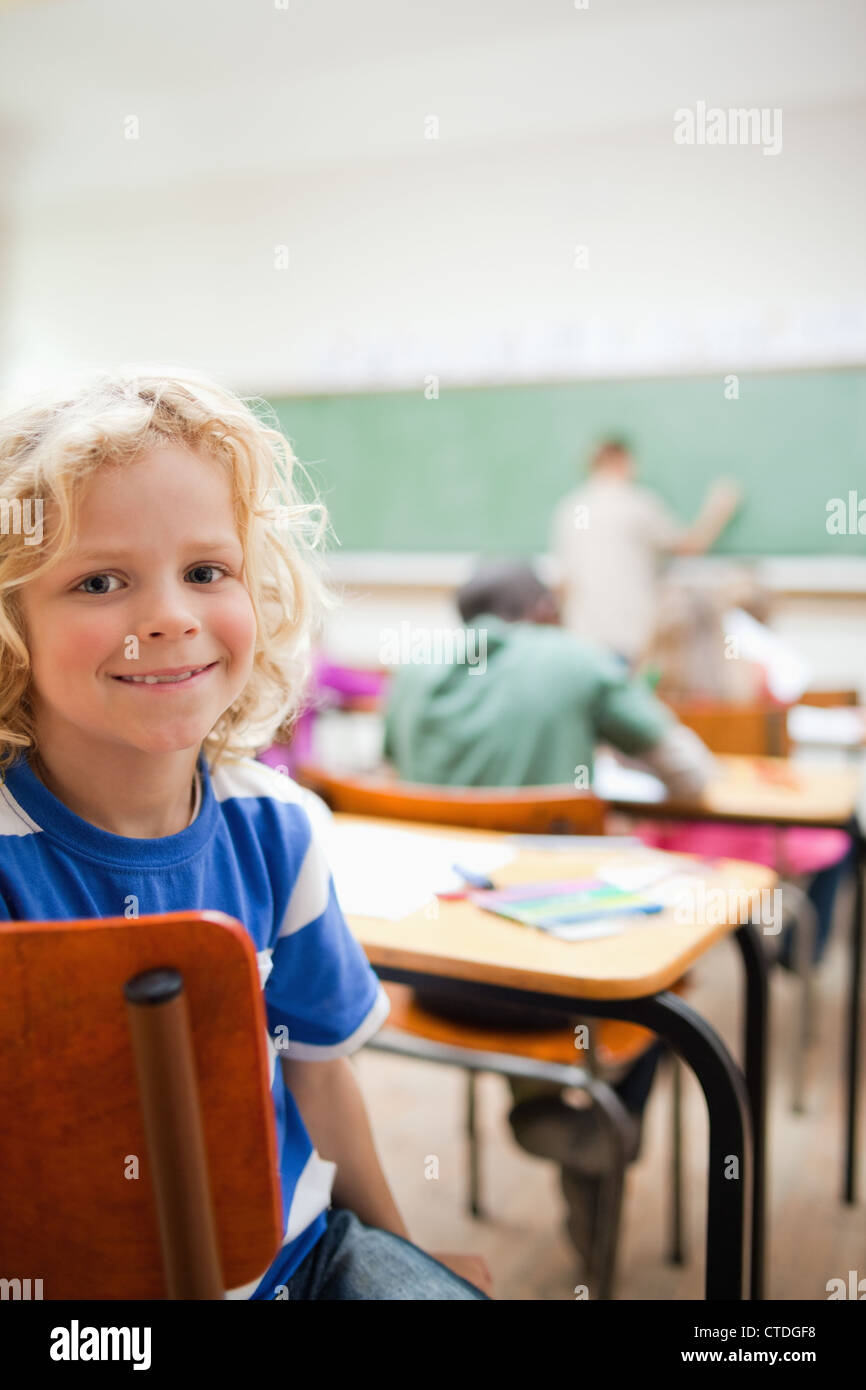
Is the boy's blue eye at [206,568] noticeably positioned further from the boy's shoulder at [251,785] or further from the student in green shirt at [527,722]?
the student in green shirt at [527,722]

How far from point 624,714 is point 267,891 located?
1200mm

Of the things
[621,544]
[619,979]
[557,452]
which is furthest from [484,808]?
[557,452]

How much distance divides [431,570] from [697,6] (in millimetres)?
2591

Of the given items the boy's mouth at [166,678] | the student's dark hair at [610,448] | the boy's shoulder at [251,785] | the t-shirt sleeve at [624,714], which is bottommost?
the t-shirt sleeve at [624,714]

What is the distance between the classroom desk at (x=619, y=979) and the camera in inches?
40.3

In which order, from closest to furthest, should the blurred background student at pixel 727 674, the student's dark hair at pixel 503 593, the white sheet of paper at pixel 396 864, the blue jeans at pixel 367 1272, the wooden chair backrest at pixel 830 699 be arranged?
the blue jeans at pixel 367 1272 → the white sheet of paper at pixel 396 864 → the student's dark hair at pixel 503 593 → the blurred background student at pixel 727 674 → the wooden chair backrest at pixel 830 699

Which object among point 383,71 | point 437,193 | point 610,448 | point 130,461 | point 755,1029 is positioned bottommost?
point 755,1029

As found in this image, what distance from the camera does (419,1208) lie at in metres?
2.03

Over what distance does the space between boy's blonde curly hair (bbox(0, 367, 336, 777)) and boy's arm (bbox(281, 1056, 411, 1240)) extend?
0.98 feet

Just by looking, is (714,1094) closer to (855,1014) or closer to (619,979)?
(619,979)

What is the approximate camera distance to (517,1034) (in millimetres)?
1698

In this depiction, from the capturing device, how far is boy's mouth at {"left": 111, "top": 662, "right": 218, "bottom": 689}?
783 millimetres

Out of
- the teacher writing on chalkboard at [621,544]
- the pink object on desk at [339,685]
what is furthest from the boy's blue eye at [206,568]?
the teacher writing on chalkboard at [621,544]

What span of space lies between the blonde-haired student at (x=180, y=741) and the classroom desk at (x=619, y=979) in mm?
121
